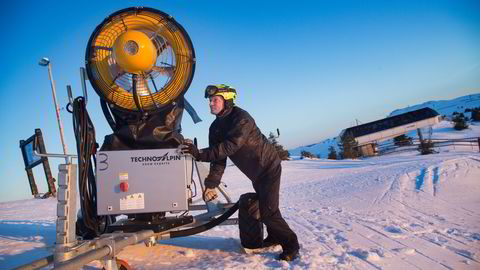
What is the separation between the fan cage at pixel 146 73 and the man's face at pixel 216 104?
1.10ft

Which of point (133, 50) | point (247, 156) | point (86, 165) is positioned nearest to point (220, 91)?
point (247, 156)

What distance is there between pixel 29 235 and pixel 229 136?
3997 mm

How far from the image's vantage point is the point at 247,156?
10.9ft

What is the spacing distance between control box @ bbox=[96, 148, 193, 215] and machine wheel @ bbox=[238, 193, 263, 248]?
734mm

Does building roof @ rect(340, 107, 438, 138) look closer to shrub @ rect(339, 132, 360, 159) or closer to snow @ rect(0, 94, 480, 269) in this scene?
shrub @ rect(339, 132, 360, 159)

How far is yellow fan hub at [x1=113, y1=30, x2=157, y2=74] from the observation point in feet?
9.31

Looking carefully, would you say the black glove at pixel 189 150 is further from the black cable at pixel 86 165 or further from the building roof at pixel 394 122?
the building roof at pixel 394 122

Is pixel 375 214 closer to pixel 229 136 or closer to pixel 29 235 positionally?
pixel 229 136

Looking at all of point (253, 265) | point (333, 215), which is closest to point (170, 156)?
point (253, 265)

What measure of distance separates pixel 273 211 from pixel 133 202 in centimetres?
137

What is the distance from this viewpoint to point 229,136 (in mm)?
3189

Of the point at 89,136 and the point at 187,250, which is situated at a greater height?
the point at 89,136

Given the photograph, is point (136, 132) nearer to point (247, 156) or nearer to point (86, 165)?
point (86, 165)

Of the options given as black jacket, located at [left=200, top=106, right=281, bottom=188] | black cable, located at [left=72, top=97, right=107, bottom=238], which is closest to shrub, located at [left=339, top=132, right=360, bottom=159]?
black jacket, located at [left=200, top=106, right=281, bottom=188]
